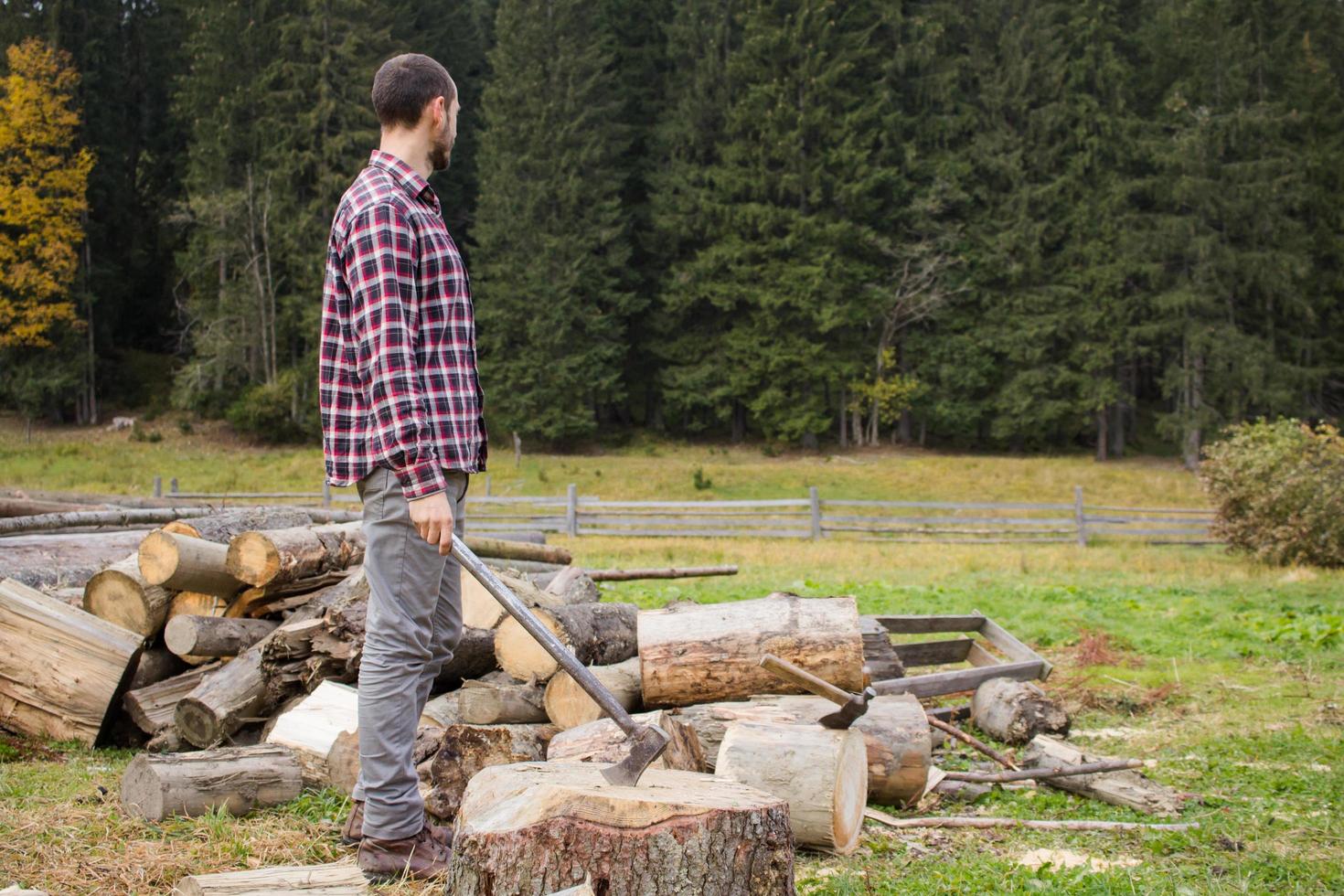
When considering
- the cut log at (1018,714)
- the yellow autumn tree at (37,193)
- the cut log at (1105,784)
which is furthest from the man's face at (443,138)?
the yellow autumn tree at (37,193)

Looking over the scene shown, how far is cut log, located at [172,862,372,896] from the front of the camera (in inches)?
113

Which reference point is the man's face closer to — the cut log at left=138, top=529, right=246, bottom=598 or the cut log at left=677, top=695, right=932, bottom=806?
the cut log at left=677, top=695, right=932, bottom=806

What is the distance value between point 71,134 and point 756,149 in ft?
74.3

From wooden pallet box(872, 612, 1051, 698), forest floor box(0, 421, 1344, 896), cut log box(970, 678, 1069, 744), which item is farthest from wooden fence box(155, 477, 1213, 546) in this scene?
cut log box(970, 678, 1069, 744)

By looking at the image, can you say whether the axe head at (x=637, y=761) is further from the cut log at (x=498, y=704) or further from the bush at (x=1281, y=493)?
the bush at (x=1281, y=493)

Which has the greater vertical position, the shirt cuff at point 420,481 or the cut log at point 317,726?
the shirt cuff at point 420,481

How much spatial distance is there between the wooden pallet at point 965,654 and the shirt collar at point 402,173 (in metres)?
3.94

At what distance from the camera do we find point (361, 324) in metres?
3.16

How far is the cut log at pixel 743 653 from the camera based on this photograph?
4613 millimetres

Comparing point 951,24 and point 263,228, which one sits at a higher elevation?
point 951,24

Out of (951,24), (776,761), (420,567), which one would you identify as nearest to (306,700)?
(420,567)

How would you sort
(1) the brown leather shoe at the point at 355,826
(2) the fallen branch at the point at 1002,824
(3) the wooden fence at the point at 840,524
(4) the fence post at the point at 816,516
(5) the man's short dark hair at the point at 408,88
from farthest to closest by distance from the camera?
(4) the fence post at the point at 816,516 < (3) the wooden fence at the point at 840,524 < (2) the fallen branch at the point at 1002,824 < (1) the brown leather shoe at the point at 355,826 < (5) the man's short dark hair at the point at 408,88

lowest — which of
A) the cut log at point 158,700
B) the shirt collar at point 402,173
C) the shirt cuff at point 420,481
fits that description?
the cut log at point 158,700

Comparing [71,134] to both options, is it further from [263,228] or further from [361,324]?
[361,324]
